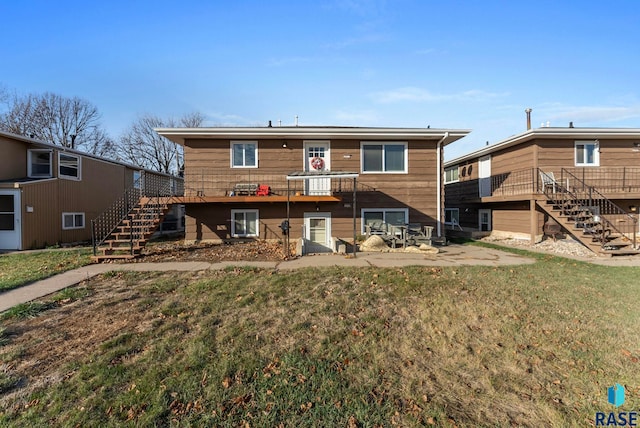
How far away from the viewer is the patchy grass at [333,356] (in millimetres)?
2662

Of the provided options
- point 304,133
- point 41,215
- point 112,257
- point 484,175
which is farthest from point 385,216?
point 41,215

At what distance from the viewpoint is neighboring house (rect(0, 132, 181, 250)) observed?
39.4 ft

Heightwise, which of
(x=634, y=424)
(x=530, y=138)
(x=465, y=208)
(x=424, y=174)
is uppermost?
(x=530, y=138)

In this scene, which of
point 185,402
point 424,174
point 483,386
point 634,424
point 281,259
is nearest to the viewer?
point 634,424

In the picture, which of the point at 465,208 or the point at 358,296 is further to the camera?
the point at 465,208

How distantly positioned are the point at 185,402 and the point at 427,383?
2.43 meters

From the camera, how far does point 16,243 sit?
39.4 ft

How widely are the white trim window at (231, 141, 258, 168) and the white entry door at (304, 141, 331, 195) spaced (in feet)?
7.11

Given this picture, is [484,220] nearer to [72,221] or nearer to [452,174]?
[452,174]

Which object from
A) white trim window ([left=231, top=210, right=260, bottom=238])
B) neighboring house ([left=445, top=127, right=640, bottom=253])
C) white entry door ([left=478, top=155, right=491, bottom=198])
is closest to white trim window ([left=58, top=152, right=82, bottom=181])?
white trim window ([left=231, top=210, right=260, bottom=238])

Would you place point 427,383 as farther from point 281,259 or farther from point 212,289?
point 281,259

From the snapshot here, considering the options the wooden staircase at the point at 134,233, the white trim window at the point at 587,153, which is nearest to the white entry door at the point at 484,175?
the white trim window at the point at 587,153

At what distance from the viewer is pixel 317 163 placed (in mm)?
12641

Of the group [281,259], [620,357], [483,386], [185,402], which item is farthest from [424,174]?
[185,402]
